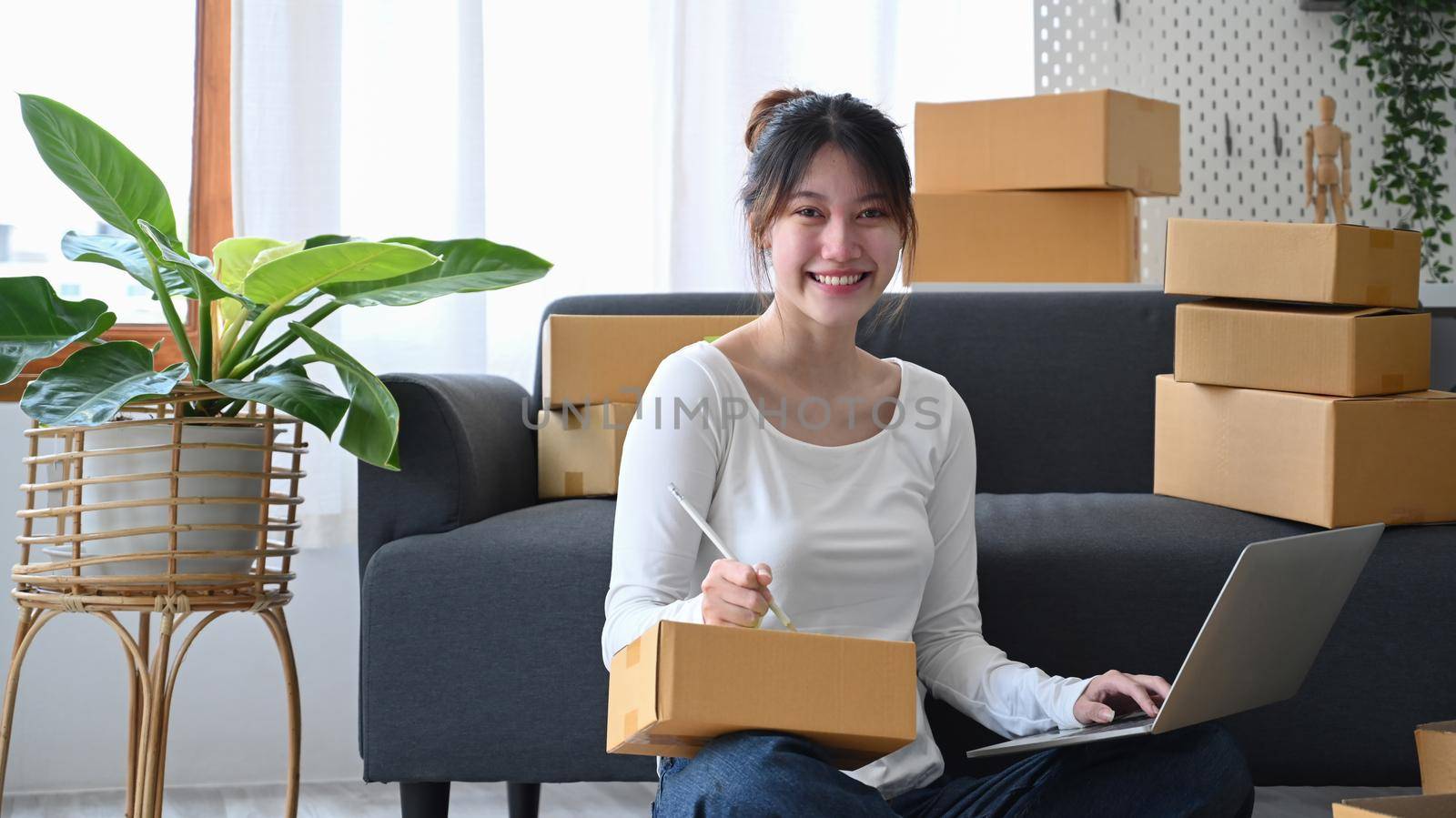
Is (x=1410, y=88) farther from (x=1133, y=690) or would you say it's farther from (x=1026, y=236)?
(x=1133, y=690)

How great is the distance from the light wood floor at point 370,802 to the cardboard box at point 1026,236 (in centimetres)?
96

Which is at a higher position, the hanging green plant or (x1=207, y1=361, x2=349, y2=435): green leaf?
the hanging green plant

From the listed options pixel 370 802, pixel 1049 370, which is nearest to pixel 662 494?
pixel 1049 370

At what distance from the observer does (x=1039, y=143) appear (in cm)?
218

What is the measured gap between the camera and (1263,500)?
1612mm

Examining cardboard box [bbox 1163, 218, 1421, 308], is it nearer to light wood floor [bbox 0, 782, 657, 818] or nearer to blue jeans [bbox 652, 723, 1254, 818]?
blue jeans [bbox 652, 723, 1254, 818]

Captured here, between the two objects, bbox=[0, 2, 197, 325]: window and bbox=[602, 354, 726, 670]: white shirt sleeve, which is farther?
bbox=[0, 2, 197, 325]: window

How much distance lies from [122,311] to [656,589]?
1.67 m

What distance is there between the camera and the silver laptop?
94cm

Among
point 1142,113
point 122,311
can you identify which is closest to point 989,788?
point 1142,113

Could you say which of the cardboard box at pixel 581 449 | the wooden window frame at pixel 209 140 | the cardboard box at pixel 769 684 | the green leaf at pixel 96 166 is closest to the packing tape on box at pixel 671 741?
the cardboard box at pixel 769 684

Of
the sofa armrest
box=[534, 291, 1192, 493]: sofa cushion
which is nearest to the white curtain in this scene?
box=[534, 291, 1192, 493]: sofa cushion

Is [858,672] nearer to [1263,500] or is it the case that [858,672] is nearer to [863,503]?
[863,503]

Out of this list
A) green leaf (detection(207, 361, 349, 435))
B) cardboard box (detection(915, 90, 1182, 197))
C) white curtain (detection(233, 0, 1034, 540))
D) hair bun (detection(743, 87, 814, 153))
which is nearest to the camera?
hair bun (detection(743, 87, 814, 153))
